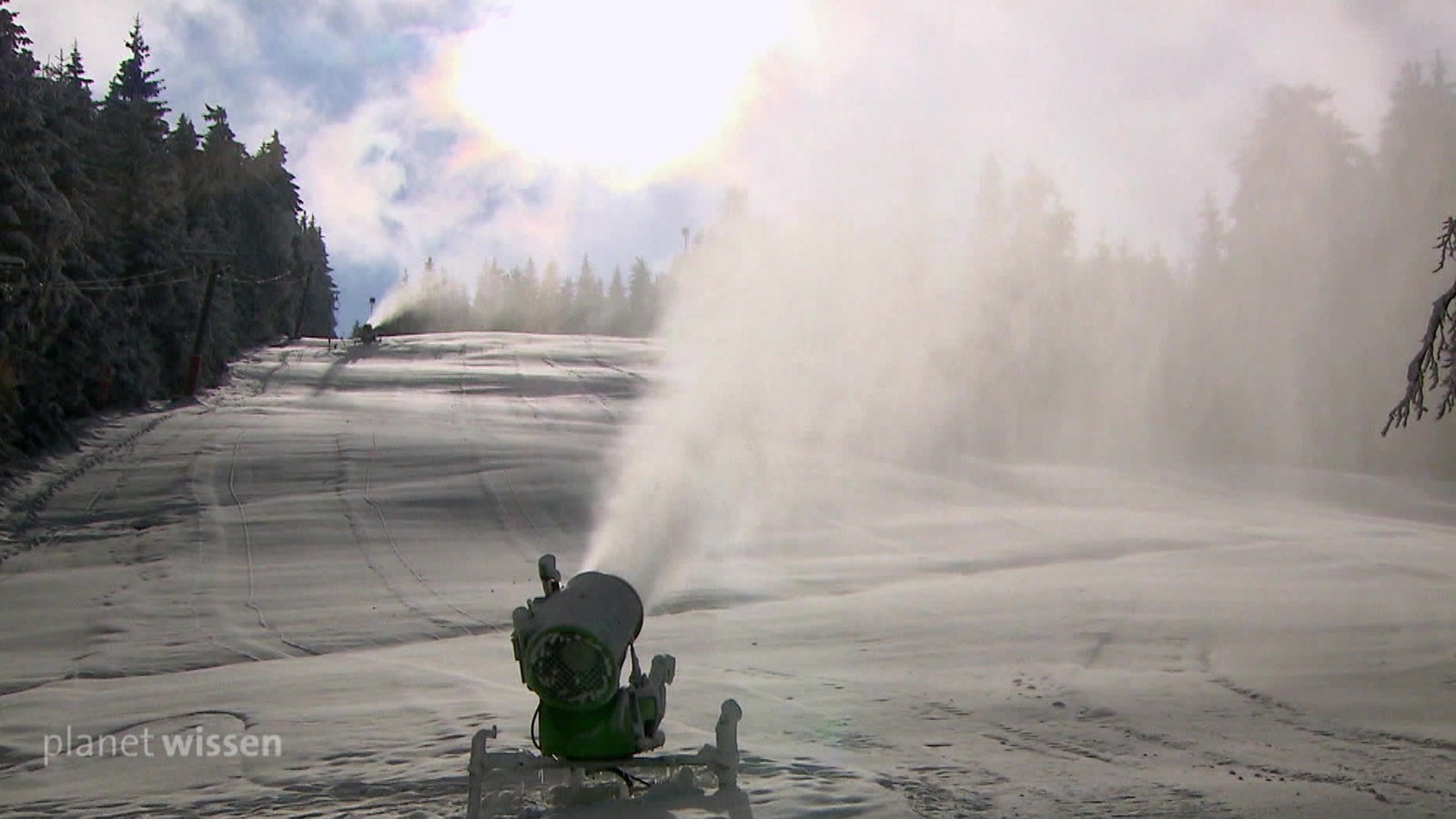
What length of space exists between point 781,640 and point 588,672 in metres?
5.63

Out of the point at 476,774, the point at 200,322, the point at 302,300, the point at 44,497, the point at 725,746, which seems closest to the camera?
the point at 476,774

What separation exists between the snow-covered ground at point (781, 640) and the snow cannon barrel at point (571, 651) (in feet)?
2.33

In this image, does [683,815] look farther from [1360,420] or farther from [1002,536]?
[1360,420]

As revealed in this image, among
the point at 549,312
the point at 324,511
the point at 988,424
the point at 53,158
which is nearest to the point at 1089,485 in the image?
the point at 988,424

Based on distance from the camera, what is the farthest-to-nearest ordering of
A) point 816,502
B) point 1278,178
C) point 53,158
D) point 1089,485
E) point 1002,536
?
point 1278,178 → point 53,158 → point 1089,485 → point 816,502 → point 1002,536

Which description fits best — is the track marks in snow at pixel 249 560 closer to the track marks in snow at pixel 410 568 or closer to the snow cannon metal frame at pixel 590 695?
A: the track marks in snow at pixel 410 568

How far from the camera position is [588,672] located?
507 cm

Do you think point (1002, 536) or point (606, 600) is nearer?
point (606, 600)

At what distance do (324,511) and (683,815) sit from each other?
14568 mm

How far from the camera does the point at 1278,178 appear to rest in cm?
3956

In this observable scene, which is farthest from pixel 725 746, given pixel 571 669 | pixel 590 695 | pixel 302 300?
pixel 302 300

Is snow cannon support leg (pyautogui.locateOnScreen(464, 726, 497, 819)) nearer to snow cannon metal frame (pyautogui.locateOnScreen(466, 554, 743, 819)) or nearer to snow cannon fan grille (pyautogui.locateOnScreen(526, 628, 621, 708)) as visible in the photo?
snow cannon metal frame (pyautogui.locateOnScreen(466, 554, 743, 819))

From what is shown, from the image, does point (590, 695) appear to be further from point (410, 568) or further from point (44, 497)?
point (44, 497)

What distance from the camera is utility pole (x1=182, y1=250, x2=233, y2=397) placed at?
1462 inches
